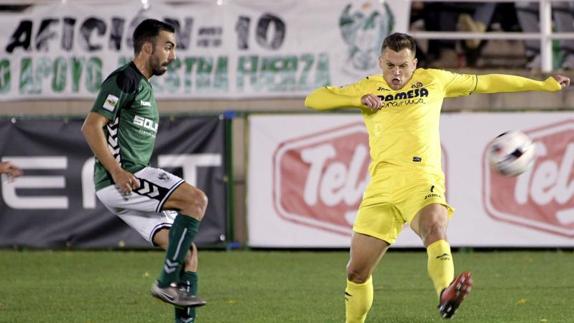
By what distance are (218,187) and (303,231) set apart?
4.08ft

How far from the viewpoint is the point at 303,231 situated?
1677cm

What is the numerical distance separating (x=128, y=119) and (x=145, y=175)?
1.35 feet

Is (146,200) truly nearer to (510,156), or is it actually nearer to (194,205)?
(194,205)

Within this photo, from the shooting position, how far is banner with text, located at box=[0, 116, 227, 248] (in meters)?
17.0

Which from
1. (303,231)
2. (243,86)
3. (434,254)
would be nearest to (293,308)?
(434,254)

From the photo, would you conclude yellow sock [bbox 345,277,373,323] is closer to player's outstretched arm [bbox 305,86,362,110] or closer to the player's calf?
the player's calf

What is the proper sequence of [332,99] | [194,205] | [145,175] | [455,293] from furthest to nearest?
[332,99] < [145,175] < [194,205] < [455,293]

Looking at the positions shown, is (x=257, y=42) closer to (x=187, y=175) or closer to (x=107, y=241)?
(x=187, y=175)

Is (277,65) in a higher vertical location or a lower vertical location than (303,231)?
higher

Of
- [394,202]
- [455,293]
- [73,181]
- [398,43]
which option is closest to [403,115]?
[398,43]

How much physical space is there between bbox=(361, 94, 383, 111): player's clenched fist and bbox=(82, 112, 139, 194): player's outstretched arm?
1660 mm

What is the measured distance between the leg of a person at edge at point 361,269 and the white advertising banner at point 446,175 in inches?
287

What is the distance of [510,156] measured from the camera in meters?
9.73

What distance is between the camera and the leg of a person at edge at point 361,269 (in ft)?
30.2
